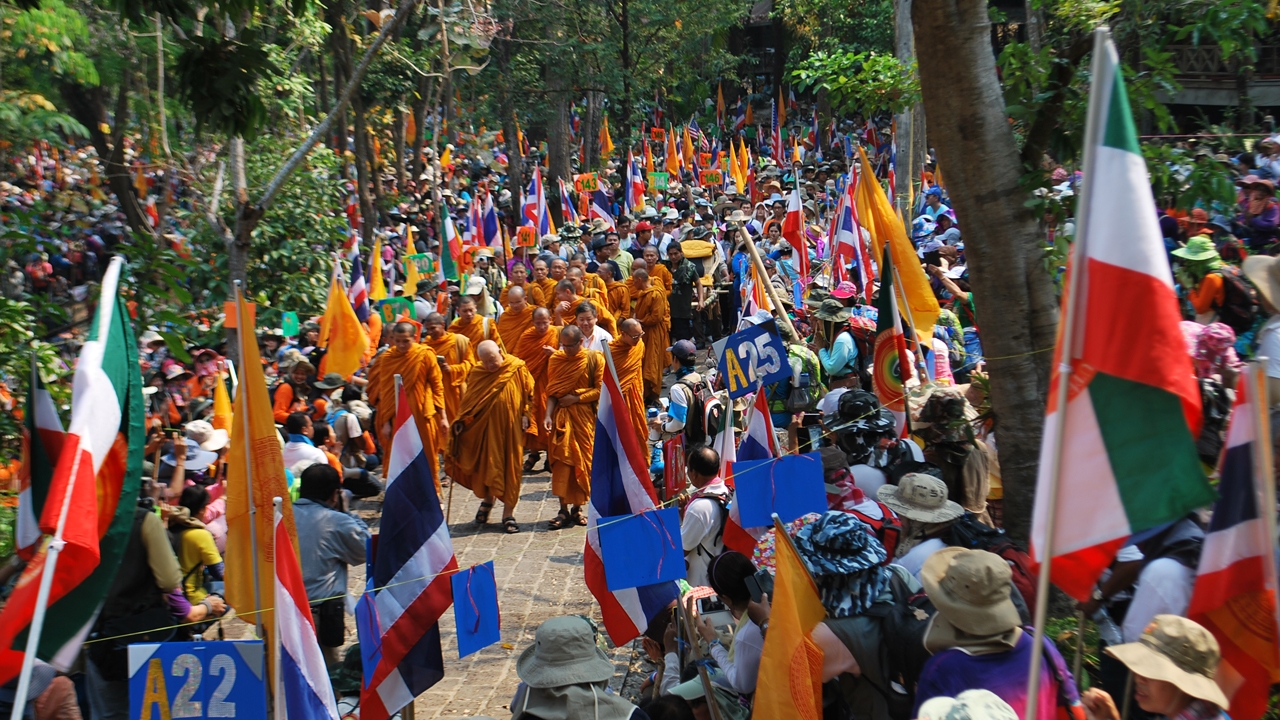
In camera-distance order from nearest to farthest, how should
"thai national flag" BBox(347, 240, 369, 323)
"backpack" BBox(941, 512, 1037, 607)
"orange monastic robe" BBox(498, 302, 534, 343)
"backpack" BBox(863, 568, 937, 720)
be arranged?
"backpack" BBox(863, 568, 937, 720) → "backpack" BBox(941, 512, 1037, 607) → "orange monastic robe" BBox(498, 302, 534, 343) → "thai national flag" BBox(347, 240, 369, 323)

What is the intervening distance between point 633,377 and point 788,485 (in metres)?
4.95

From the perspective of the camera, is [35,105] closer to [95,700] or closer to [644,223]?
[644,223]

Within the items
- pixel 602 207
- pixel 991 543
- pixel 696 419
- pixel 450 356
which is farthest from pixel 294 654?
pixel 602 207

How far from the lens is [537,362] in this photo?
37.2ft

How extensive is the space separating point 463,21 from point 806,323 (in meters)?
7.12

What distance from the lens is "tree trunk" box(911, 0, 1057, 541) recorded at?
4836mm

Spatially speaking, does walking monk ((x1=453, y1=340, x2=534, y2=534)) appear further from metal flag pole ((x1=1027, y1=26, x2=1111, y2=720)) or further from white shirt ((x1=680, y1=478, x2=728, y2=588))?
metal flag pole ((x1=1027, y1=26, x2=1111, y2=720))

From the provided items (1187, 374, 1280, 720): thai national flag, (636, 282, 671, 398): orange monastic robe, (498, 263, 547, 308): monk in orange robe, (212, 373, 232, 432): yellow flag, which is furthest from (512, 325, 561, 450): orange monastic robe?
(1187, 374, 1280, 720): thai national flag

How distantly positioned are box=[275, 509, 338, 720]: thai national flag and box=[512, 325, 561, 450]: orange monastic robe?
7.10m

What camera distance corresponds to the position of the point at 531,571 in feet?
28.2

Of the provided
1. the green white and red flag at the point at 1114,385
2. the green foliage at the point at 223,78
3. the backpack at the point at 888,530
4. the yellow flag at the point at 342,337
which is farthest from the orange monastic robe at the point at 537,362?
the green white and red flag at the point at 1114,385

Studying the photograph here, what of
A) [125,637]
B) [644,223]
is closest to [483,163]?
[644,223]

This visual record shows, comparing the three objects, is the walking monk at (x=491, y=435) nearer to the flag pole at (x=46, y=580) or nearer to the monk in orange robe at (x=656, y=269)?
the monk in orange robe at (x=656, y=269)

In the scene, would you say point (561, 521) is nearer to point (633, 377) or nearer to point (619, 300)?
point (633, 377)
